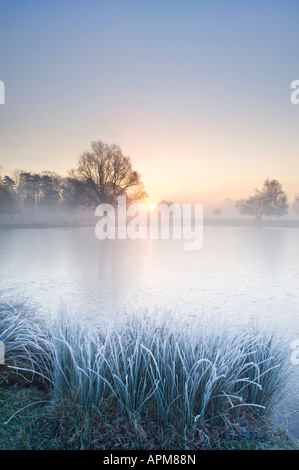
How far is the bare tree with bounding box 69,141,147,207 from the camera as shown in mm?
23141

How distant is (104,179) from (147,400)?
75.0ft

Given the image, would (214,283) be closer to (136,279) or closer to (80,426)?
(136,279)

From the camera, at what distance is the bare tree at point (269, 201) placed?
3375cm

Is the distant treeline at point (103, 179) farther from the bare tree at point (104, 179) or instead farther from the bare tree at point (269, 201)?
the bare tree at point (269, 201)

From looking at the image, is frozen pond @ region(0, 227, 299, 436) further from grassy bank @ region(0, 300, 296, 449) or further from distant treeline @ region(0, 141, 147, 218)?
distant treeline @ region(0, 141, 147, 218)

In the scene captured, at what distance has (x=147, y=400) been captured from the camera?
6.84 feet

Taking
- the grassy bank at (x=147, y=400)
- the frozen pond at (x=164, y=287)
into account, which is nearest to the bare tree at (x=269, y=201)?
the frozen pond at (x=164, y=287)

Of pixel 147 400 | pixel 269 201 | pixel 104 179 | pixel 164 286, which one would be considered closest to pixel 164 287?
pixel 164 286

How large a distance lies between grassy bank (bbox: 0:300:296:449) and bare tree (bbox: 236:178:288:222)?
1365 inches

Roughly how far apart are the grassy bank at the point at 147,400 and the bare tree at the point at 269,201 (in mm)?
34671

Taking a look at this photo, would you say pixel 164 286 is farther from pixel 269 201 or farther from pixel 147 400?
pixel 269 201
